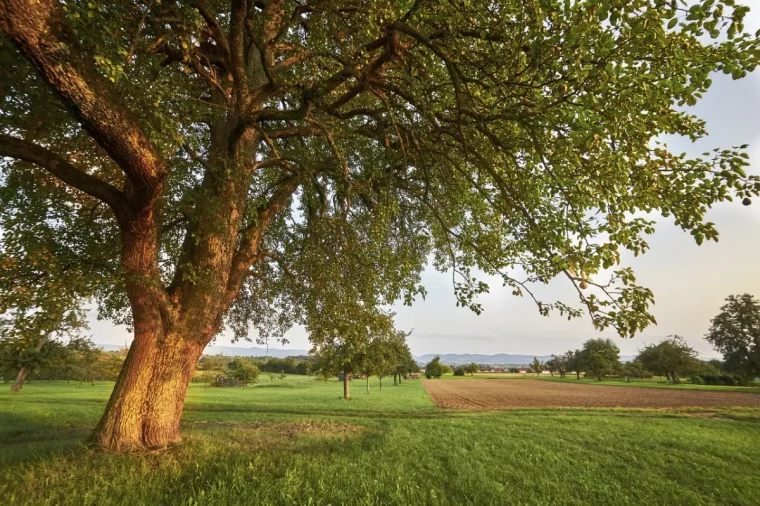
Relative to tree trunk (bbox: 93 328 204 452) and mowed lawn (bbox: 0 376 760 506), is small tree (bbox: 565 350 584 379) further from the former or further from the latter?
tree trunk (bbox: 93 328 204 452)

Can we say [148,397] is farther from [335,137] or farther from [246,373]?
[246,373]

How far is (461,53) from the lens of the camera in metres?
5.99

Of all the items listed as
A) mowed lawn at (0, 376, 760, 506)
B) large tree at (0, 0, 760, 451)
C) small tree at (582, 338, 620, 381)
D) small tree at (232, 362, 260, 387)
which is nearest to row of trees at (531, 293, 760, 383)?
small tree at (582, 338, 620, 381)

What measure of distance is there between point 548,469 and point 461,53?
10.3m

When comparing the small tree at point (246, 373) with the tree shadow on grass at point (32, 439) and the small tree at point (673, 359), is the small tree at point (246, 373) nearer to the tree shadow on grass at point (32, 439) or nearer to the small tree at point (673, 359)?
the tree shadow on grass at point (32, 439)

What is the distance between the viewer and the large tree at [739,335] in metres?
57.3

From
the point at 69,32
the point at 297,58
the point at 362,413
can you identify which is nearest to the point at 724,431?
the point at 362,413

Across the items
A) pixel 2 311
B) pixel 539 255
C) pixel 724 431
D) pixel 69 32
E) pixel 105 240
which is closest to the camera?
pixel 69 32

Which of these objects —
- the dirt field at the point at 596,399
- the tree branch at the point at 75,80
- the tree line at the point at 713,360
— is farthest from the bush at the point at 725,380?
the tree branch at the point at 75,80

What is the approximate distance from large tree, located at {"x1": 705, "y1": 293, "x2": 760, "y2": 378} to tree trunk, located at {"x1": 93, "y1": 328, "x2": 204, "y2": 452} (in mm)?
81439

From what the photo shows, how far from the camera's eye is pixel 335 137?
9.59 metres

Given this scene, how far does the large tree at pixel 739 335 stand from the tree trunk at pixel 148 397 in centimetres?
8144

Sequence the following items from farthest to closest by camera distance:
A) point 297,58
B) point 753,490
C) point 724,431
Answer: point 724,431 < point 297,58 < point 753,490

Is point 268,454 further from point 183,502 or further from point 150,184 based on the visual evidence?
point 150,184
